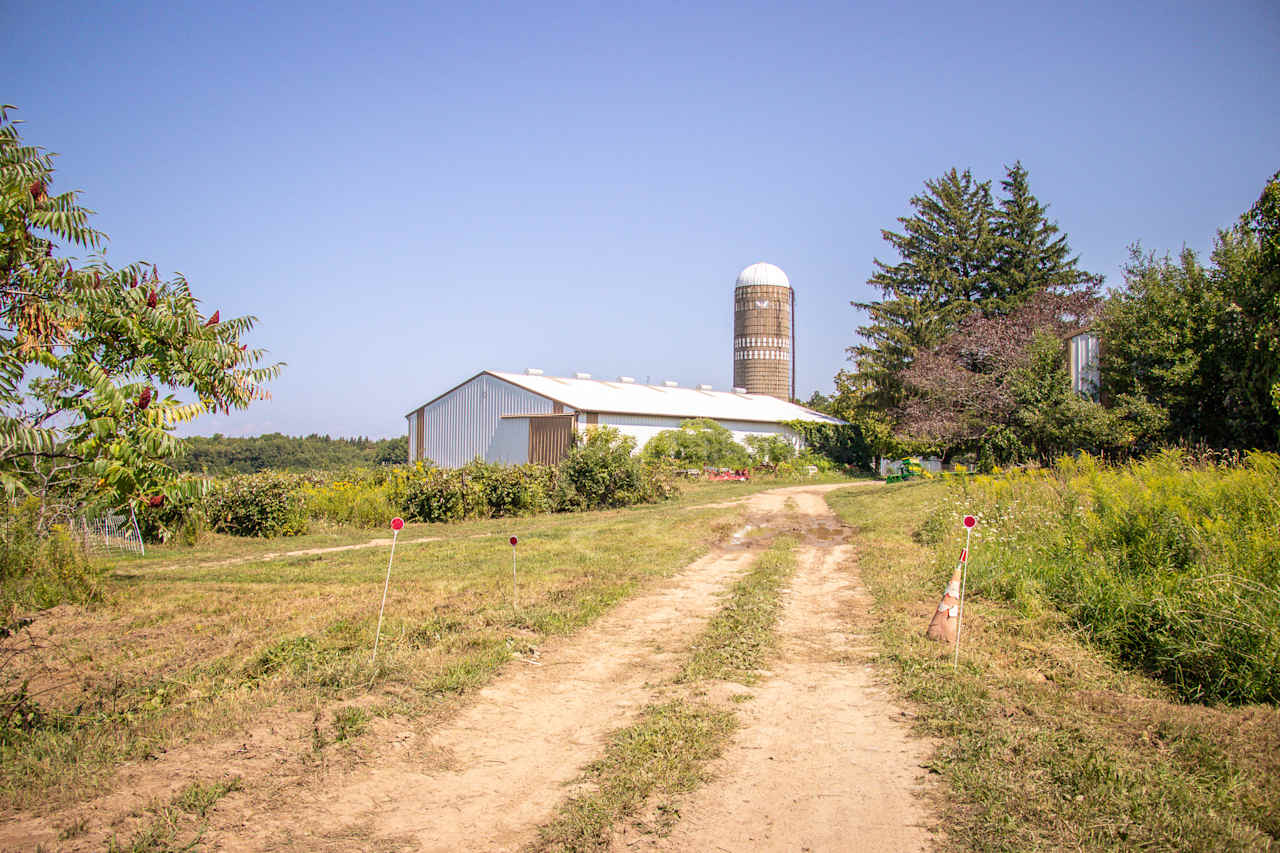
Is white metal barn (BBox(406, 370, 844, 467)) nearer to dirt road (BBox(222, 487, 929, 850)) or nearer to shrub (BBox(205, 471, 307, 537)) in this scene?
shrub (BBox(205, 471, 307, 537))

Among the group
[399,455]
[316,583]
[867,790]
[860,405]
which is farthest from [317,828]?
[399,455]

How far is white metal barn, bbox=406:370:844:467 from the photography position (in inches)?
1191

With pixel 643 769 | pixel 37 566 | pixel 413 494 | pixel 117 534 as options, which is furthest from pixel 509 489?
pixel 643 769

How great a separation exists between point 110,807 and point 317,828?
3.60 feet

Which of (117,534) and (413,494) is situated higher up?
(413,494)

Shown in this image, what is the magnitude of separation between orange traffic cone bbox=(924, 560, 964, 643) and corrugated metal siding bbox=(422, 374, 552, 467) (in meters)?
24.3

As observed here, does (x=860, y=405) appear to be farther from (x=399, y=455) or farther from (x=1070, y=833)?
(x=1070, y=833)

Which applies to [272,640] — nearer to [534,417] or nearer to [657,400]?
[534,417]

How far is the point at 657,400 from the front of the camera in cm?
3778

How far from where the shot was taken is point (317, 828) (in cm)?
385

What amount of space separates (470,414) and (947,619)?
28.2 meters

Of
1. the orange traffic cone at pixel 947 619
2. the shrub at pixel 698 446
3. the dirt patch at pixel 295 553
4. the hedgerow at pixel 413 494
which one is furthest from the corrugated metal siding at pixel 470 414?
the orange traffic cone at pixel 947 619

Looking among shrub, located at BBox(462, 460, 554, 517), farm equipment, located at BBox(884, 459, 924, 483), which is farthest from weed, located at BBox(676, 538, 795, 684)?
farm equipment, located at BBox(884, 459, 924, 483)

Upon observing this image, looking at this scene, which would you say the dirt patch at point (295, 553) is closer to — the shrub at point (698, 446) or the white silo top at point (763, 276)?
the shrub at point (698, 446)
